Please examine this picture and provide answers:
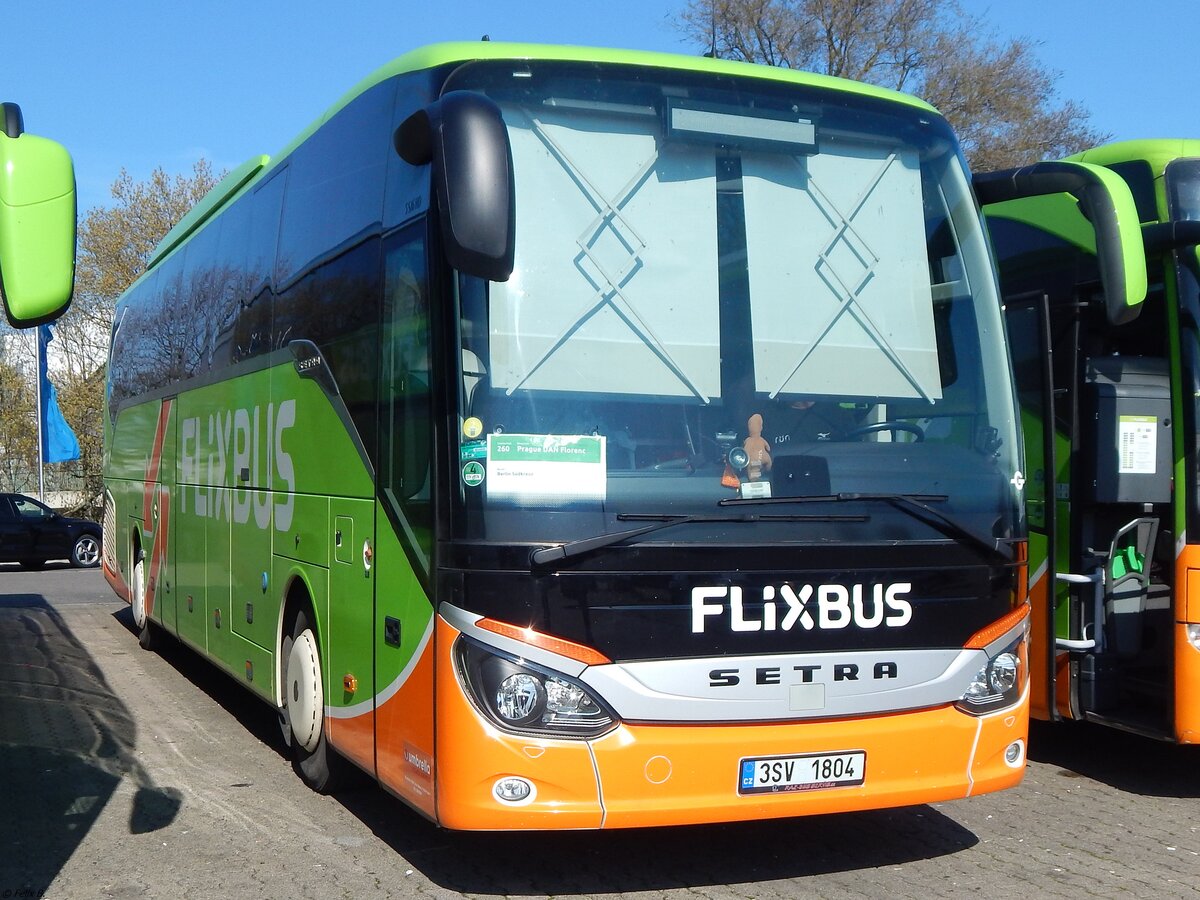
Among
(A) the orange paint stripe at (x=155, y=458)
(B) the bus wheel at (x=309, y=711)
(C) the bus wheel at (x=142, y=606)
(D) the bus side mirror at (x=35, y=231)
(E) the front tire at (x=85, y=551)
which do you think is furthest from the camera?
(E) the front tire at (x=85, y=551)

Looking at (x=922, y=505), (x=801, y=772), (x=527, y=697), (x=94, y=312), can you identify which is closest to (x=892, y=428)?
(x=922, y=505)

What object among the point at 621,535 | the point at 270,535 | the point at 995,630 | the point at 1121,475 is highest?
the point at 1121,475

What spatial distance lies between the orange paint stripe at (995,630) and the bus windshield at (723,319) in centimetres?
36

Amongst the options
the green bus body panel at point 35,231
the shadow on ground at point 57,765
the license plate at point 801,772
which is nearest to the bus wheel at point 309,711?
the shadow on ground at point 57,765

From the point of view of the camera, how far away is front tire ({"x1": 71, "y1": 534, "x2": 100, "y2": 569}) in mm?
26625

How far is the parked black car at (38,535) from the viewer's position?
2584 cm

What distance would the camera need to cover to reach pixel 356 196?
6.24 metres

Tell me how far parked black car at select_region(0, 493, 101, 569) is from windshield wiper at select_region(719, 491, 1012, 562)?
78.3 ft

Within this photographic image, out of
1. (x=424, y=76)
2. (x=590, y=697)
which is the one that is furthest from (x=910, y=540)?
(x=424, y=76)

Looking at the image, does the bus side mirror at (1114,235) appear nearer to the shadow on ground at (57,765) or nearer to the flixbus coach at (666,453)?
the flixbus coach at (666,453)

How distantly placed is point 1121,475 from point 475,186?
4.22 m

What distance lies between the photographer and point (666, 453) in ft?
16.3

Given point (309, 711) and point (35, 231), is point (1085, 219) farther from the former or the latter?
point (35, 231)

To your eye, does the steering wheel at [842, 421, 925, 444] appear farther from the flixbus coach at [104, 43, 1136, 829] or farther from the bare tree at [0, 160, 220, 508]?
the bare tree at [0, 160, 220, 508]
